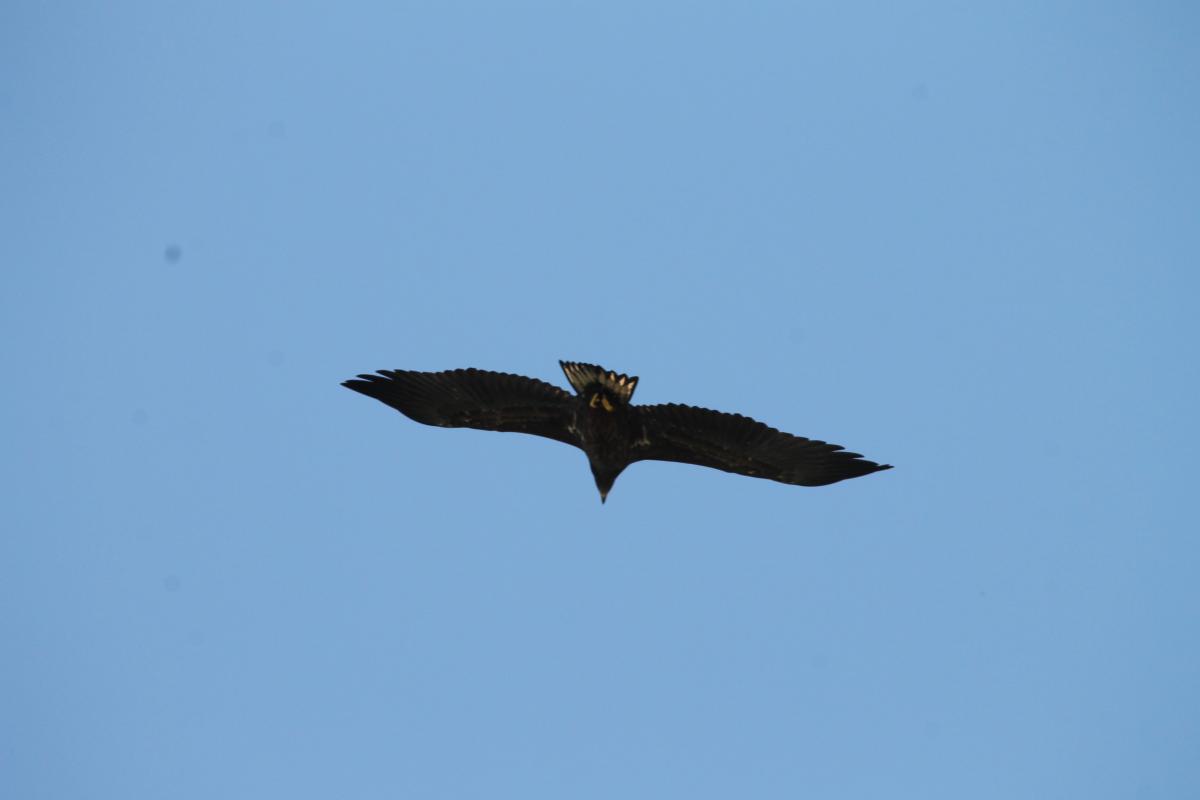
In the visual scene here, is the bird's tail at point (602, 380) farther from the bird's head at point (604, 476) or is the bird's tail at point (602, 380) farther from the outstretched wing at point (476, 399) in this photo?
the bird's head at point (604, 476)

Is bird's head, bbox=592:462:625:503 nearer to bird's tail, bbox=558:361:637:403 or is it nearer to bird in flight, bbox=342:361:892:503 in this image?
bird in flight, bbox=342:361:892:503

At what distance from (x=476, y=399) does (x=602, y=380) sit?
1502 mm

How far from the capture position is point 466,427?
1326 cm

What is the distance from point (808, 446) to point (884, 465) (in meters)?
0.84

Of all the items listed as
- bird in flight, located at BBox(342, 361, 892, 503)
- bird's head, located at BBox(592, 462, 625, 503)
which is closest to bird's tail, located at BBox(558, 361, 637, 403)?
bird in flight, located at BBox(342, 361, 892, 503)

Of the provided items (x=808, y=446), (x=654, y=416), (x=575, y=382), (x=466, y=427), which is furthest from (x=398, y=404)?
(x=808, y=446)

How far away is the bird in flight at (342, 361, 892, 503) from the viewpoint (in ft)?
41.8

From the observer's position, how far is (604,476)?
13.4 metres

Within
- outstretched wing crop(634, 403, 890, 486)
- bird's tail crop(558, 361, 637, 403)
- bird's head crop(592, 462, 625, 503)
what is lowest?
bird's head crop(592, 462, 625, 503)

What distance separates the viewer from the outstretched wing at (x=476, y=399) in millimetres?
12938

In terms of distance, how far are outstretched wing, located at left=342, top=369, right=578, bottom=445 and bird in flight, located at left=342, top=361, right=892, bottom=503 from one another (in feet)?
0.04

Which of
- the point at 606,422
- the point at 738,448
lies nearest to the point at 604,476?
the point at 606,422

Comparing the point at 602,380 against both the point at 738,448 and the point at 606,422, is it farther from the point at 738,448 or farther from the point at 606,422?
the point at 738,448

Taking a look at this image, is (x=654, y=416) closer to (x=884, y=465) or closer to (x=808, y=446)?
(x=808, y=446)
